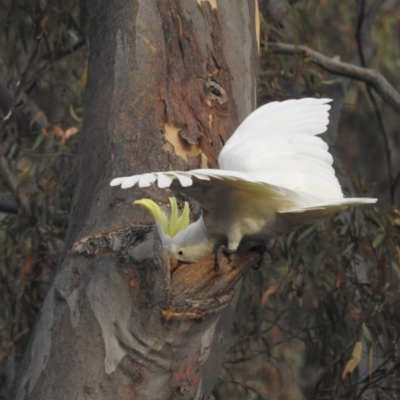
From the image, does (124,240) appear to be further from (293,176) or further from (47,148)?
(47,148)

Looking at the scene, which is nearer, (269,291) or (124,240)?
(124,240)

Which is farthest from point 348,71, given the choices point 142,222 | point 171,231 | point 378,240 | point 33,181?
point 171,231

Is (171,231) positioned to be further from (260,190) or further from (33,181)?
(33,181)

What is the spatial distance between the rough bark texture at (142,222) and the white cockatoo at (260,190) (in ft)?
0.16

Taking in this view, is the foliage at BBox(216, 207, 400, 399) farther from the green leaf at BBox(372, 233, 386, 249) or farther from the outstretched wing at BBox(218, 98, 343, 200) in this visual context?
the outstretched wing at BBox(218, 98, 343, 200)

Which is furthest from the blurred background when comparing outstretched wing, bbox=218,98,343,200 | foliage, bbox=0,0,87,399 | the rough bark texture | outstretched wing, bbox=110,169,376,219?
outstretched wing, bbox=110,169,376,219

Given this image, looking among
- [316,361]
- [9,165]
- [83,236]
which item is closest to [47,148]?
[9,165]

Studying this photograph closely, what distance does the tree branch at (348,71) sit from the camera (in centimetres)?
345

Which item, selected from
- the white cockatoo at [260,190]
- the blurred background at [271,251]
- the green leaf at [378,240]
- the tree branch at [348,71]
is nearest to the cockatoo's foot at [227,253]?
the white cockatoo at [260,190]

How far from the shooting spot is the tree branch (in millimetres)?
3447

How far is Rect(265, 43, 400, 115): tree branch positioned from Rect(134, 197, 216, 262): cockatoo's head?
2043 millimetres

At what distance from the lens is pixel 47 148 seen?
3486 millimetres

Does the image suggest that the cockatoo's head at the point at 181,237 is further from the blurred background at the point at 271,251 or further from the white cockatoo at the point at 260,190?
the blurred background at the point at 271,251

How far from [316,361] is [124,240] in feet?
6.97
